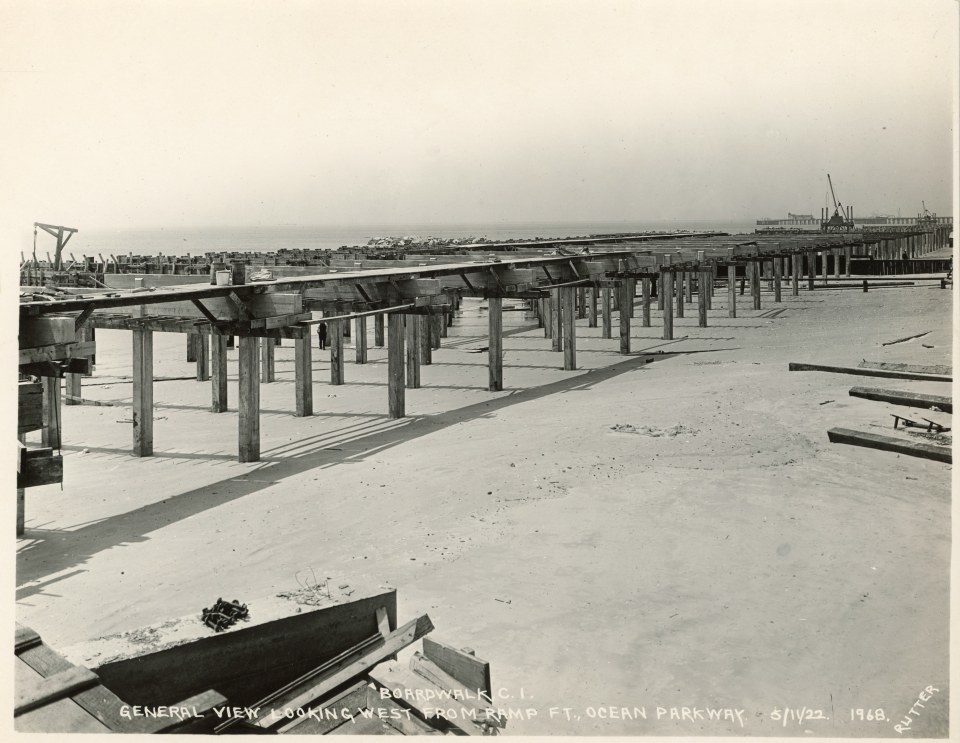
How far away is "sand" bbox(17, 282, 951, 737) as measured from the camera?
571cm

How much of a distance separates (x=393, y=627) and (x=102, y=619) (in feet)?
7.92

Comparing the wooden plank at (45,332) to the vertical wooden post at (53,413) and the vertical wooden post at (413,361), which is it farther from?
the vertical wooden post at (413,361)

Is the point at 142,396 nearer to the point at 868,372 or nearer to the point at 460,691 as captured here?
the point at 460,691

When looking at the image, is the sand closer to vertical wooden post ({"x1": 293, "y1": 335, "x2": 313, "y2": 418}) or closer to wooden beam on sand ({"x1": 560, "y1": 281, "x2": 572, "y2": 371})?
vertical wooden post ({"x1": 293, "y1": 335, "x2": 313, "y2": 418})

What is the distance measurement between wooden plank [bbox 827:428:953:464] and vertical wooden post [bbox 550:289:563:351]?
10.8m

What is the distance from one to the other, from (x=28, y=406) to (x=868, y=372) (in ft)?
37.2

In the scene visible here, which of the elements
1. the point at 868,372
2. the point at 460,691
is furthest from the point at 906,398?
the point at 460,691

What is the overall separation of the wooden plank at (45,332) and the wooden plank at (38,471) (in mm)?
3522

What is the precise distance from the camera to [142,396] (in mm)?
12609

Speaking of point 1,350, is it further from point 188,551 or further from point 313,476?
point 313,476

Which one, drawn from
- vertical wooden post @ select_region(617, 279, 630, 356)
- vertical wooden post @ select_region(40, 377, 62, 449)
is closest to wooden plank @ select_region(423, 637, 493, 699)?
vertical wooden post @ select_region(40, 377, 62, 449)

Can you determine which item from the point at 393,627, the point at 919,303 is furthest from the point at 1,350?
the point at 919,303

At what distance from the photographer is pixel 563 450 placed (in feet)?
37.1

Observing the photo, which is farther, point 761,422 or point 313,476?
point 761,422
